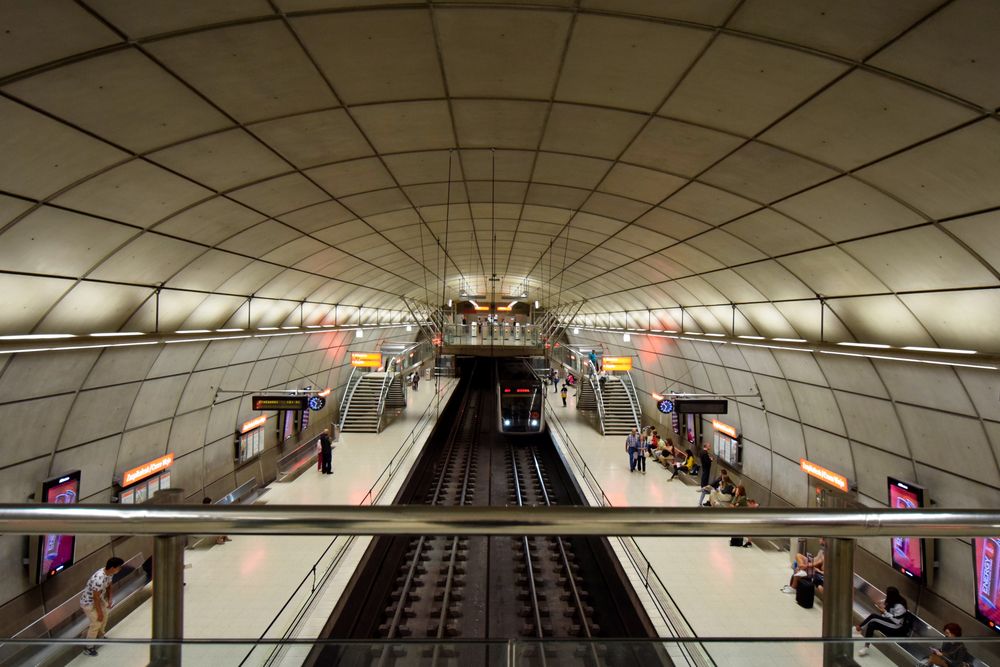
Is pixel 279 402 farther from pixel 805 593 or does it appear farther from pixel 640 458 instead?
pixel 805 593

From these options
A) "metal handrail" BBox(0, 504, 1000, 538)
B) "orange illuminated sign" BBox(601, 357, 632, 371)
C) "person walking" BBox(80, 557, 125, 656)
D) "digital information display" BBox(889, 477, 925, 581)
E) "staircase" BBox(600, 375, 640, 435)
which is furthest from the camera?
"staircase" BBox(600, 375, 640, 435)

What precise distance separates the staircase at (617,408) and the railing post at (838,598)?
794 inches

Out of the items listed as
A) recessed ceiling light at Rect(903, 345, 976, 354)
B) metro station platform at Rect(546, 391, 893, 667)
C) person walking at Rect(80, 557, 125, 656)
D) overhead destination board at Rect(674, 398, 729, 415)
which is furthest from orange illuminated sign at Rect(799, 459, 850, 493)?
person walking at Rect(80, 557, 125, 656)

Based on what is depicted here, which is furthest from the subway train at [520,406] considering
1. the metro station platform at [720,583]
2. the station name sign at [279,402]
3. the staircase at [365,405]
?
Answer: the station name sign at [279,402]

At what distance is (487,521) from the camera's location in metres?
1.43

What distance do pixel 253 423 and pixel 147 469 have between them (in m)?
5.00

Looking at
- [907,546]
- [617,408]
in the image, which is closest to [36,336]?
[907,546]

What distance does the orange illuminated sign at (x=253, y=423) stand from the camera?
1594 cm

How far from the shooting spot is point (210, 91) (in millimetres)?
5168

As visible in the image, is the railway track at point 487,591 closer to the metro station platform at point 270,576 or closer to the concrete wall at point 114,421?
the metro station platform at point 270,576

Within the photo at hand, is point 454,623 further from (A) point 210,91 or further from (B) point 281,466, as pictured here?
(B) point 281,466

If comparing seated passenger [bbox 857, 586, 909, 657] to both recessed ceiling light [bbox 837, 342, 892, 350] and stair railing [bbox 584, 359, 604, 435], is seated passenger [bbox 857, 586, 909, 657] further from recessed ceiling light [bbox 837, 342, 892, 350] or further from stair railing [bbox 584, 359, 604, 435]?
stair railing [bbox 584, 359, 604, 435]

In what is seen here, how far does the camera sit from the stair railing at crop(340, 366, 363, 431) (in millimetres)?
22994

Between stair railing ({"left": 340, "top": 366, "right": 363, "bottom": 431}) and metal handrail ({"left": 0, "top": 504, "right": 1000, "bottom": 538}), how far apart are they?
872 inches
